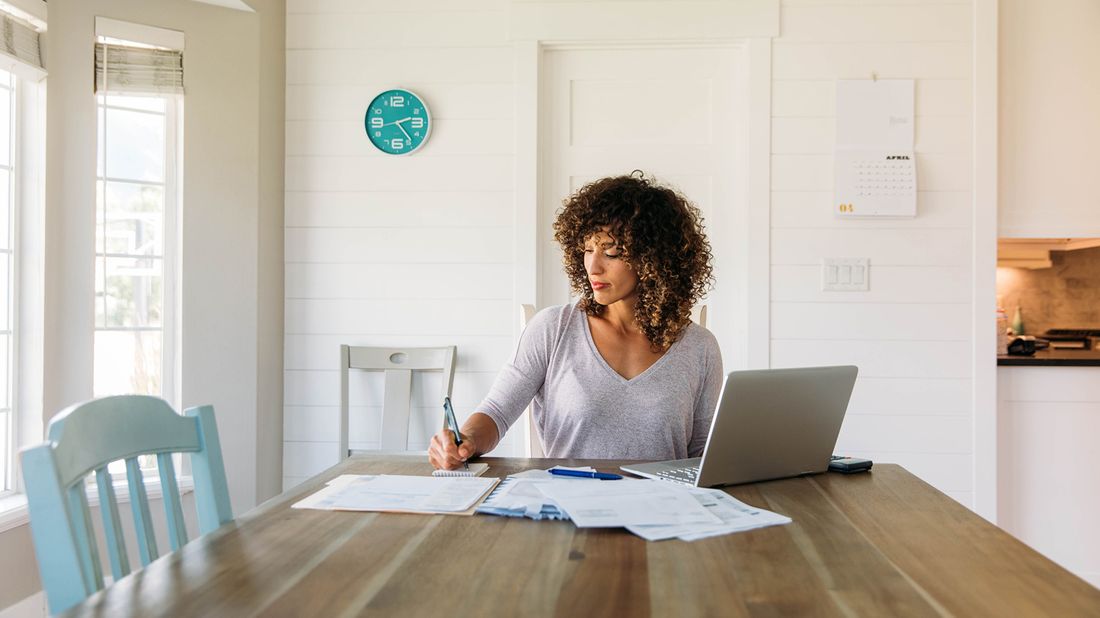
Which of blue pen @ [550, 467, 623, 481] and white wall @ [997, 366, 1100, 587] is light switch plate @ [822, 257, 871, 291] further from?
blue pen @ [550, 467, 623, 481]

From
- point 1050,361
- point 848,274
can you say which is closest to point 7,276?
point 848,274

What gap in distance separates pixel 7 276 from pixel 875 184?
2931 millimetres

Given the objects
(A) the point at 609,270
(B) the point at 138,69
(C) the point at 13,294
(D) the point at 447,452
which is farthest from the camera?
(B) the point at 138,69

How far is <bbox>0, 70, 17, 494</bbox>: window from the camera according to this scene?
268 cm

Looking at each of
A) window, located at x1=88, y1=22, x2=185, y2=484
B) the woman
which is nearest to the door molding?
the woman

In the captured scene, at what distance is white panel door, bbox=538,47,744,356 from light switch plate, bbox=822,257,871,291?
1.14 feet

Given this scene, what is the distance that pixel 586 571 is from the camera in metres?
1.00

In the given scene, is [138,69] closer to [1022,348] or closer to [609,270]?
[609,270]

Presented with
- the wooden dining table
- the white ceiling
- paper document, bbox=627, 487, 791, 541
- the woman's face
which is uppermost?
the white ceiling

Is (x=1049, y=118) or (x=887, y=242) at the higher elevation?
(x=1049, y=118)

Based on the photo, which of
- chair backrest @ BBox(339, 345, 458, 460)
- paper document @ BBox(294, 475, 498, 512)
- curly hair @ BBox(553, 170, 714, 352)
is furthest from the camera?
chair backrest @ BBox(339, 345, 458, 460)

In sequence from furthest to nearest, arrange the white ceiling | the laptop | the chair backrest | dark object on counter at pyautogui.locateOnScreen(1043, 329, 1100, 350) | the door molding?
1. dark object on counter at pyautogui.locateOnScreen(1043, 329, 1100, 350)
2. the chair backrest
3. the door molding
4. the white ceiling
5. the laptop

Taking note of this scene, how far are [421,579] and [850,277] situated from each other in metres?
2.58

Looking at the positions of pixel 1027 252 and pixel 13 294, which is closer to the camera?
pixel 13 294
